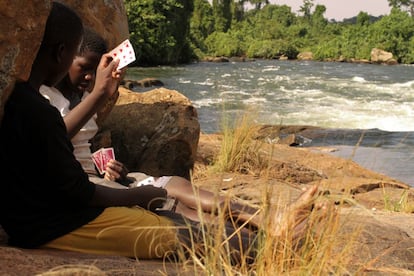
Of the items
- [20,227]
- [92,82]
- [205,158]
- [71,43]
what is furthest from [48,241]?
[205,158]

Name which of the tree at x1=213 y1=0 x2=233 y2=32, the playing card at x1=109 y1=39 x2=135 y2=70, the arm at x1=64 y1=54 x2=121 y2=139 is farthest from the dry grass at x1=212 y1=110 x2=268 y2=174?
the tree at x1=213 y1=0 x2=233 y2=32

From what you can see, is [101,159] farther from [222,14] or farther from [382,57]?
[222,14]

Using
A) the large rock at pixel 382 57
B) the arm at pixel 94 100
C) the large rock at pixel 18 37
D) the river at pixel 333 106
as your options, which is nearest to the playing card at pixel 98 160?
the arm at pixel 94 100

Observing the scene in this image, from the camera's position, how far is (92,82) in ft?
10.8

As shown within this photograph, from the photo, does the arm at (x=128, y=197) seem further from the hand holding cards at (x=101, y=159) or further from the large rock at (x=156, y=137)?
the large rock at (x=156, y=137)

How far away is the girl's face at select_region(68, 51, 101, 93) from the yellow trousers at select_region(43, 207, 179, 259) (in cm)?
99

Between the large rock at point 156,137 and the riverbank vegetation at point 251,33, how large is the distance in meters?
23.7

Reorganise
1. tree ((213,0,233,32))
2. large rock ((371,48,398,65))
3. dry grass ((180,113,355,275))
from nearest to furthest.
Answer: dry grass ((180,113,355,275))
large rock ((371,48,398,65))
tree ((213,0,233,32))

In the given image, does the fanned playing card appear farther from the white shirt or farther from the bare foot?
the bare foot

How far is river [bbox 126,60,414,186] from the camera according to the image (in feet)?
36.0

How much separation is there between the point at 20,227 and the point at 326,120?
540 inches

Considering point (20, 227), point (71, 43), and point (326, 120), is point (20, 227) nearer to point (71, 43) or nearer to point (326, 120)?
point (71, 43)

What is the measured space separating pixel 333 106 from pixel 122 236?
16.2 m

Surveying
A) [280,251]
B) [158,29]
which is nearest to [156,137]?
[280,251]
